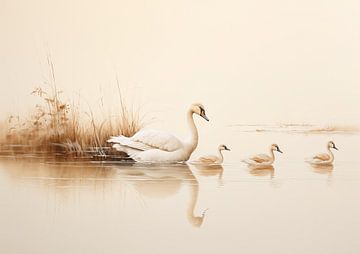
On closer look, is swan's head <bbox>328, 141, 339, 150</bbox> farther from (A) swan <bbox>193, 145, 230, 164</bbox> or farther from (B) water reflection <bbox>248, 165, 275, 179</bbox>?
(A) swan <bbox>193, 145, 230, 164</bbox>

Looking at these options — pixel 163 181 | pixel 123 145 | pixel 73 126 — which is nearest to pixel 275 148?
pixel 163 181

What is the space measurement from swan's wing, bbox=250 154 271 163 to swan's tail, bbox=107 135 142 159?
1.51 feet

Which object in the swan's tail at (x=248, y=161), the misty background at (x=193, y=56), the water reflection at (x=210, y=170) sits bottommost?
the water reflection at (x=210, y=170)

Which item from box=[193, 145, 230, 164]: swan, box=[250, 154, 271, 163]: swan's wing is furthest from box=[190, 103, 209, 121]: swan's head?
box=[250, 154, 271, 163]: swan's wing

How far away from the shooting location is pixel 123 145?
6.83ft

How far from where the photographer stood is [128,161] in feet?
6.86

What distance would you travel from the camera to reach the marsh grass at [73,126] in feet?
6.79

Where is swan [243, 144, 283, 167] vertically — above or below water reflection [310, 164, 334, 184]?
above

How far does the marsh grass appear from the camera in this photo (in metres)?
2.07

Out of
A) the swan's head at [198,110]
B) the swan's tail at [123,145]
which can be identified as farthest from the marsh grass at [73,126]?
the swan's head at [198,110]

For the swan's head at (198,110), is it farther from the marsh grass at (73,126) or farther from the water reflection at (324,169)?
the water reflection at (324,169)

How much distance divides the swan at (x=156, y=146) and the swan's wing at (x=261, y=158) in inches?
9.5

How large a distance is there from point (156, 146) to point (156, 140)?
0.03m

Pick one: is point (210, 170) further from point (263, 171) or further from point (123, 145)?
point (123, 145)
